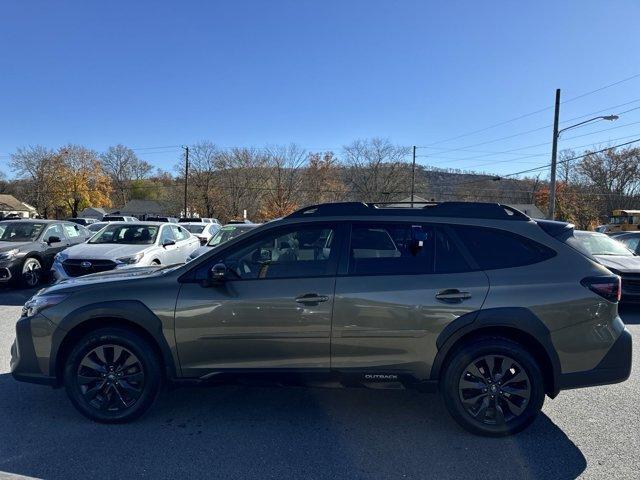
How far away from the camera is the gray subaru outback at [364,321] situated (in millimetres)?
3379

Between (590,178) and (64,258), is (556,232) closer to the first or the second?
A: (64,258)

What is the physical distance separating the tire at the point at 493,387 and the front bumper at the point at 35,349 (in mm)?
3162

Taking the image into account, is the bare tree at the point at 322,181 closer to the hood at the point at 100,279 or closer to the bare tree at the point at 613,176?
the bare tree at the point at 613,176

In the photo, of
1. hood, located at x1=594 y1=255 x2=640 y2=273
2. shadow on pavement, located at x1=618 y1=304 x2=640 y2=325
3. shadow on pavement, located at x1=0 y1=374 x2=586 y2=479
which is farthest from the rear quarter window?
shadow on pavement, located at x1=618 y1=304 x2=640 y2=325

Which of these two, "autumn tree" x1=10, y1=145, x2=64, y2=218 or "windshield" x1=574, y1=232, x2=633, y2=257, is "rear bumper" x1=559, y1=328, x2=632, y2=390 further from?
"autumn tree" x1=10, y1=145, x2=64, y2=218

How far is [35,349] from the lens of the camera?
11.7 ft

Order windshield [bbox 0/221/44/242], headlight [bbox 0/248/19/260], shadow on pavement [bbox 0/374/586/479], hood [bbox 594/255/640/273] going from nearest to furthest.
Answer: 1. shadow on pavement [bbox 0/374/586/479]
2. hood [bbox 594/255/640/273]
3. headlight [bbox 0/248/19/260]
4. windshield [bbox 0/221/44/242]

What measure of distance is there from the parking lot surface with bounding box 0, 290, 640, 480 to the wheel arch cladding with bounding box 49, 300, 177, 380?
52cm

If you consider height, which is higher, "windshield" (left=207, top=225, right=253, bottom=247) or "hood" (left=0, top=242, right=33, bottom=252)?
"windshield" (left=207, top=225, right=253, bottom=247)

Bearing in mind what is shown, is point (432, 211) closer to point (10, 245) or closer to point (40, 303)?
point (40, 303)

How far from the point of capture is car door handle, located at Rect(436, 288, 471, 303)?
11.1ft

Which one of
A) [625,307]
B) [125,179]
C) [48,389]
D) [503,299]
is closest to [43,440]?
[48,389]

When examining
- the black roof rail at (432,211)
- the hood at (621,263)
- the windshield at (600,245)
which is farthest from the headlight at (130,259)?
the windshield at (600,245)

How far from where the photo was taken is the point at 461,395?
3.47m
